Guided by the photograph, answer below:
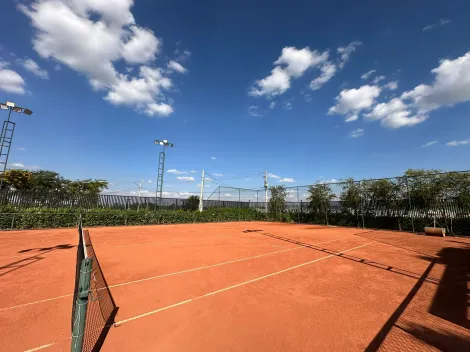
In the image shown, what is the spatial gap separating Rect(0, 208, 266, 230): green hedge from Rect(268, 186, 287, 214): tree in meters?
4.59

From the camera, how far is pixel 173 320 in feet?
13.0

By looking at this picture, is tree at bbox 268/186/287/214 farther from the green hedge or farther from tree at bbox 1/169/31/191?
tree at bbox 1/169/31/191

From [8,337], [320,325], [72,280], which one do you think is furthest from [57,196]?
[320,325]

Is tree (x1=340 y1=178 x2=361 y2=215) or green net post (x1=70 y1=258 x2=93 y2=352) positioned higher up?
tree (x1=340 y1=178 x2=361 y2=215)

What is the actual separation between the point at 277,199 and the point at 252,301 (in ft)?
76.6

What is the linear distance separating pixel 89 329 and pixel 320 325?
3.75 metres

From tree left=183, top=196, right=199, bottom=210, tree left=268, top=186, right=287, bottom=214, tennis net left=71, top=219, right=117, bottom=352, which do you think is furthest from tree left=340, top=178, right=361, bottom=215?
tennis net left=71, top=219, right=117, bottom=352

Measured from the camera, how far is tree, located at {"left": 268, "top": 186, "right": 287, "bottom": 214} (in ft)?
89.7

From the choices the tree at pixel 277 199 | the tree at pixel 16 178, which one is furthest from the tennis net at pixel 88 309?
the tree at pixel 16 178

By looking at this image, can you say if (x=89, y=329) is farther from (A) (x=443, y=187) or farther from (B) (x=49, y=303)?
(A) (x=443, y=187)

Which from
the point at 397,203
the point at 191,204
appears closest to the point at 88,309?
the point at 397,203

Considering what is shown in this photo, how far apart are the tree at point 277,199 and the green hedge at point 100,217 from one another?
181 inches

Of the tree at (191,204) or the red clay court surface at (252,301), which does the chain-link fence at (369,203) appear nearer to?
the tree at (191,204)

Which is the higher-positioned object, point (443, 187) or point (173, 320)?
point (443, 187)
